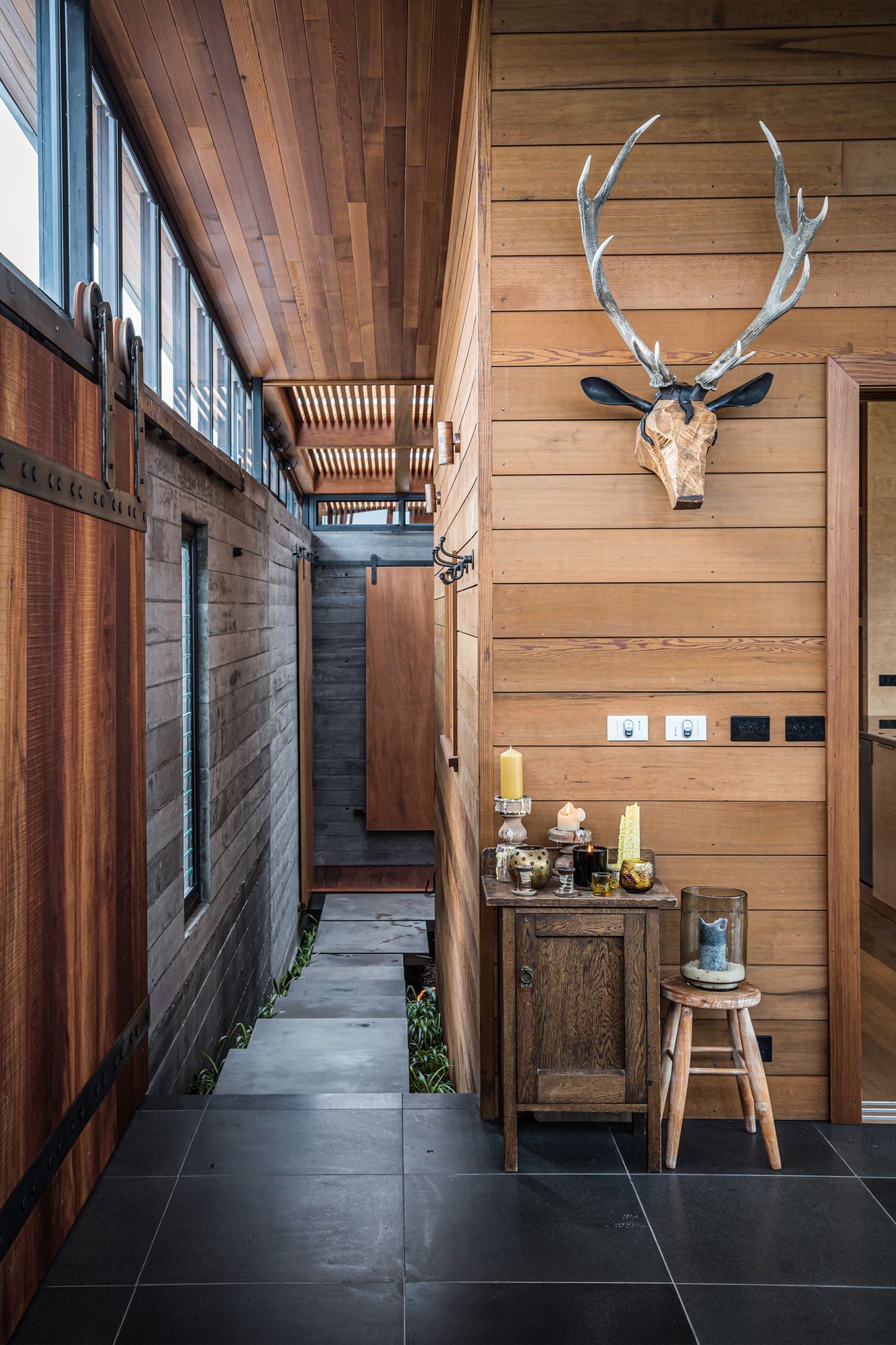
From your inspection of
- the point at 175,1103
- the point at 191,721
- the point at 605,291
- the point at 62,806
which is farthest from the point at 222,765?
the point at 605,291

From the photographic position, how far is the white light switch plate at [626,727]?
8.21 ft

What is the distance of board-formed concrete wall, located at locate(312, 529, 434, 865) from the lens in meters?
8.89

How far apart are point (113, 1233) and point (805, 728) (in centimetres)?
200

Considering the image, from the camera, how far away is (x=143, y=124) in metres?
3.09

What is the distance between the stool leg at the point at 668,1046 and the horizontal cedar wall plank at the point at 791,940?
243mm

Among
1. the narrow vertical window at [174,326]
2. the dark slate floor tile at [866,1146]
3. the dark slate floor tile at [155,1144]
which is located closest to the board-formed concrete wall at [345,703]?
the narrow vertical window at [174,326]

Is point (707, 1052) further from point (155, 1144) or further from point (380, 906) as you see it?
point (380, 906)

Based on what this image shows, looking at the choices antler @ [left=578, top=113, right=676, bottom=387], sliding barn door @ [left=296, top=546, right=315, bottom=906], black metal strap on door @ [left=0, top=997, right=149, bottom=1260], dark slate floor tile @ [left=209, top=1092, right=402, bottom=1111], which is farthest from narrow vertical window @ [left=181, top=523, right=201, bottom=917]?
sliding barn door @ [left=296, top=546, right=315, bottom=906]

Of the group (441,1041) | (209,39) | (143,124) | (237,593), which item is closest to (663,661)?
(209,39)

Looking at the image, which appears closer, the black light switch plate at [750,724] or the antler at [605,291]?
the antler at [605,291]

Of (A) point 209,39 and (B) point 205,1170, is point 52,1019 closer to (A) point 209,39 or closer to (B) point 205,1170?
(B) point 205,1170

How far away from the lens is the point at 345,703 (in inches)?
352

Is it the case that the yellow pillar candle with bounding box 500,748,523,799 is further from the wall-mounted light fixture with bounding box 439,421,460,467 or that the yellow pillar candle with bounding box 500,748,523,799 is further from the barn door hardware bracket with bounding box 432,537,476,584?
the wall-mounted light fixture with bounding box 439,421,460,467

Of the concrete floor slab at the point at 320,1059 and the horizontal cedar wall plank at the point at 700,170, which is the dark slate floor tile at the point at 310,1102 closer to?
the concrete floor slab at the point at 320,1059
